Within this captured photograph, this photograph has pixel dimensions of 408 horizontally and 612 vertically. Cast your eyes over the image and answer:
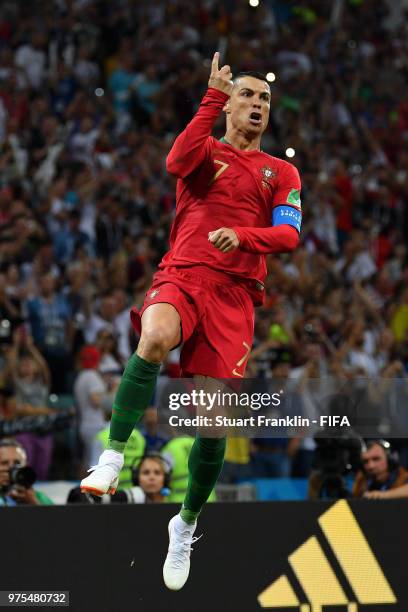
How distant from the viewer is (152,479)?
27.6 ft

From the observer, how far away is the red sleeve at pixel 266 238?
626 centimetres

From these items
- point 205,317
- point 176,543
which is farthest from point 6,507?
point 205,317

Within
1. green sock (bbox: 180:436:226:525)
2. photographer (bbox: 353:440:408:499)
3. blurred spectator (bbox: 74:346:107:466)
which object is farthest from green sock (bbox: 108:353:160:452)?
blurred spectator (bbox: 74:346:107:466)

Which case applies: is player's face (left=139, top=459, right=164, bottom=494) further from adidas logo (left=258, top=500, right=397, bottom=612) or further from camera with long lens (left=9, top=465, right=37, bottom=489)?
adidas logo (left=258, top=500, right=397, bottom=612)

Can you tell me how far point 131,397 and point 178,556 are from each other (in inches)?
36.8

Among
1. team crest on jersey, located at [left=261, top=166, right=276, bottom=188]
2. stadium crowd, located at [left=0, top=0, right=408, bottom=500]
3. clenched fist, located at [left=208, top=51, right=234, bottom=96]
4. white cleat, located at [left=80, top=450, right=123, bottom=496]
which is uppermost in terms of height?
stadium crowd, located at [left=0, top=0, right=408, bottom=500]

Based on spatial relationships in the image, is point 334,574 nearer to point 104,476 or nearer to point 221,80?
point 104,476

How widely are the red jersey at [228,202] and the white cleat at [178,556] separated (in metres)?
1.39

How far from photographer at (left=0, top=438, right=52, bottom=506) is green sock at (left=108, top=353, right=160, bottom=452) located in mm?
1510

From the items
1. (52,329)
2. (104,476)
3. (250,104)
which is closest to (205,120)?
(250,104)

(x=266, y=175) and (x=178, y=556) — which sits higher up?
(x=266, y=175)

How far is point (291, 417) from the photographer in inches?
281

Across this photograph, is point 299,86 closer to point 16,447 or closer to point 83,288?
point 83,288

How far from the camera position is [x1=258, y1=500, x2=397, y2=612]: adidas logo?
6894mm
